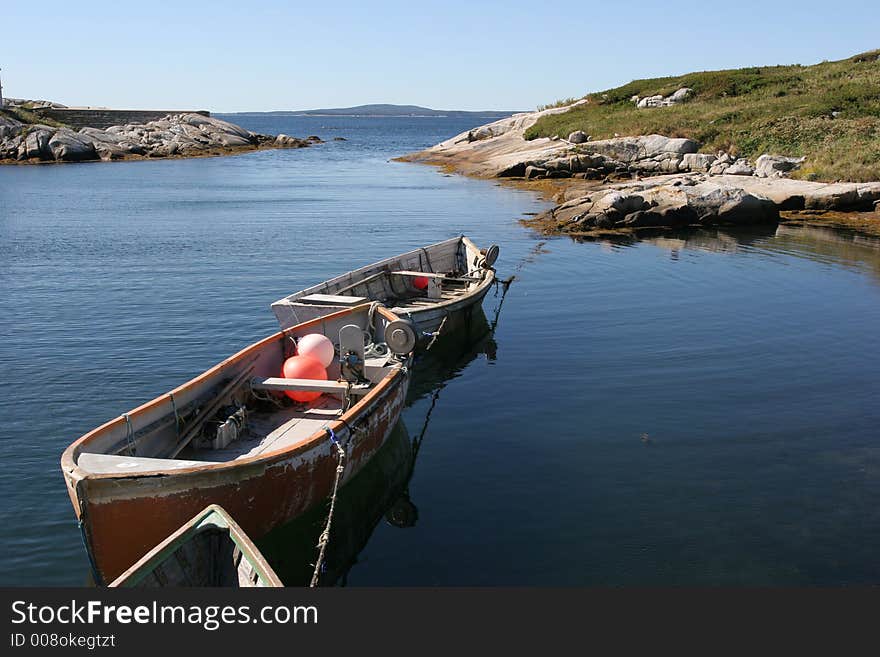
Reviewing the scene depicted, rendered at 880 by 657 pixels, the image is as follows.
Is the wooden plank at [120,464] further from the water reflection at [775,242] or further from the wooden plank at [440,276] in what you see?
the water reflection at [775,242]

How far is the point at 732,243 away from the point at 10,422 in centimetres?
2729

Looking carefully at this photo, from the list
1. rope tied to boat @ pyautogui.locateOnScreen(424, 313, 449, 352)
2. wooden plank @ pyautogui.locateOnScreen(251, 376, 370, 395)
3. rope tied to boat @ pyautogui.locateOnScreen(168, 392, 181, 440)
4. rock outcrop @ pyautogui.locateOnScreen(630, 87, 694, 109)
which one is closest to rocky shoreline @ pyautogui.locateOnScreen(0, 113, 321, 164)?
rock outcrop @ pyautogui.locateOnScreen(630, 87, 694, 109)

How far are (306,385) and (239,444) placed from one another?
136 cm

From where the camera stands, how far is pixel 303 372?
1260 centimetres

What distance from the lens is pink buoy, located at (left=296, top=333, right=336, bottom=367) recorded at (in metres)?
13.0

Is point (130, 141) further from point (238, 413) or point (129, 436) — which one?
point (129, 436)

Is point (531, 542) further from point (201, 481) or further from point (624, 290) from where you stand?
point (624, 290)

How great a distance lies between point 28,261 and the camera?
2775cm

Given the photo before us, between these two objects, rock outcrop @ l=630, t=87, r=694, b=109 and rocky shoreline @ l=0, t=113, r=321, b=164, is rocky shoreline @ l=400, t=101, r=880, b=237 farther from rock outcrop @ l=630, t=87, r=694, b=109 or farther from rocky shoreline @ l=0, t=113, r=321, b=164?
rocky shoreline @ l=0, t=113, r=321, b=164

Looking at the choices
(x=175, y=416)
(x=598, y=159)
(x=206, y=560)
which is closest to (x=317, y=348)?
(x=175, y=416)

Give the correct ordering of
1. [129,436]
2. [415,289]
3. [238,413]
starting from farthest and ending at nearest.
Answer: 1. [415,289]
2. [238,413]
3. [129,436]

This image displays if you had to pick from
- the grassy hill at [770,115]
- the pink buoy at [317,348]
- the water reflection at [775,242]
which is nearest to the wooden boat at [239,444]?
the pink buoy at [317,348]

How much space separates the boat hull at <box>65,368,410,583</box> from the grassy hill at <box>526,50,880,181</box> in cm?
3729

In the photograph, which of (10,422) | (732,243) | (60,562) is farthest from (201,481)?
(732,243)
